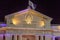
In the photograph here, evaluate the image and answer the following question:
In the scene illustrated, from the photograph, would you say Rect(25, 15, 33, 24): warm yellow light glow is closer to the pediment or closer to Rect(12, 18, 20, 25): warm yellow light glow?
the pediment

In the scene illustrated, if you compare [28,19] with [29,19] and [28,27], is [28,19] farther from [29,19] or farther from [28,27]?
[28,27]

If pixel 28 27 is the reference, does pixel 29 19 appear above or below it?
above

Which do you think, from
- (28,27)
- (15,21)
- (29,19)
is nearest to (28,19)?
(29,19)

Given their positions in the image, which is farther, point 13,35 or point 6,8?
point 6,8

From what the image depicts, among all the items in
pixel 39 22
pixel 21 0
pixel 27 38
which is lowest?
pixel 27 38

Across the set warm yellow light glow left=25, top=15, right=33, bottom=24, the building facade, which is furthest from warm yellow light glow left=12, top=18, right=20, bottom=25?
warm yellow light glow left=25, top=15, right=33, bottom=24

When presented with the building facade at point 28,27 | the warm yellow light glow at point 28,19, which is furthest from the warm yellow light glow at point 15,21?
the warm yellow light glow at point 28,19

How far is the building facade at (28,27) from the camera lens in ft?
73.0

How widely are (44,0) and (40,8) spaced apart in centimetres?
115

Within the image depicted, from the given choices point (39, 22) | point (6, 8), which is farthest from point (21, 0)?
point (39, 22)

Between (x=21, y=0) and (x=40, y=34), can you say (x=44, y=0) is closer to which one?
(x=21, y=0)

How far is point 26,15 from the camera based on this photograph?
2286cm

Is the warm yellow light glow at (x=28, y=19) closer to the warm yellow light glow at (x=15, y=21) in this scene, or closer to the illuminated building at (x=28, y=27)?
the illuminated building at (x=28, y=27)

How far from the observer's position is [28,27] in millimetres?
22719
